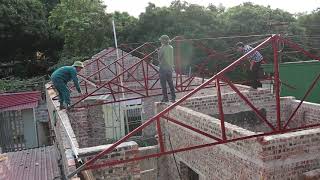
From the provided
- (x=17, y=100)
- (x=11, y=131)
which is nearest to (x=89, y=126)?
(x=17, y=100)

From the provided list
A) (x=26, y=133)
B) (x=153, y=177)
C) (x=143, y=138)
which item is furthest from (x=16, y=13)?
→ (x=153, y=177)

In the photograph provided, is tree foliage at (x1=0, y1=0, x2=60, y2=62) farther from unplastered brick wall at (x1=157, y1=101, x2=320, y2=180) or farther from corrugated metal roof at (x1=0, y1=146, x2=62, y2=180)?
unplastered brick wall at (x1=157, y1=101, x2=320, y2=180)

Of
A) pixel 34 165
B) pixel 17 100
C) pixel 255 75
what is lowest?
pixel 34 165

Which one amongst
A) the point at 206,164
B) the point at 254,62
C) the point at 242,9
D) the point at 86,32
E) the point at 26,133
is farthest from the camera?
the point at 242,9

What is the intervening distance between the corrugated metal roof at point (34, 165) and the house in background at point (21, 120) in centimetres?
493

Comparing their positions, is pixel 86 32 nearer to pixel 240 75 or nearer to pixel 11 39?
pixel 11 39

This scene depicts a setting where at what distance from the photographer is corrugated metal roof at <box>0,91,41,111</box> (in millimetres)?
18141

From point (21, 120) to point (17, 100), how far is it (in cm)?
203

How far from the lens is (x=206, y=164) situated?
28.2 ft

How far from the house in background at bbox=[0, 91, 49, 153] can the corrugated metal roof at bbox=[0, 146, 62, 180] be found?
16.2ft

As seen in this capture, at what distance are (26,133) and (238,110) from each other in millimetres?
13353

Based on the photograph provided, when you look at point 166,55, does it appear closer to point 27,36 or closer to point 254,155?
point 254,155

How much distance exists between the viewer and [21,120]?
798 inches

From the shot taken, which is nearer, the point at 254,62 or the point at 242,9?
the point at 254,62
